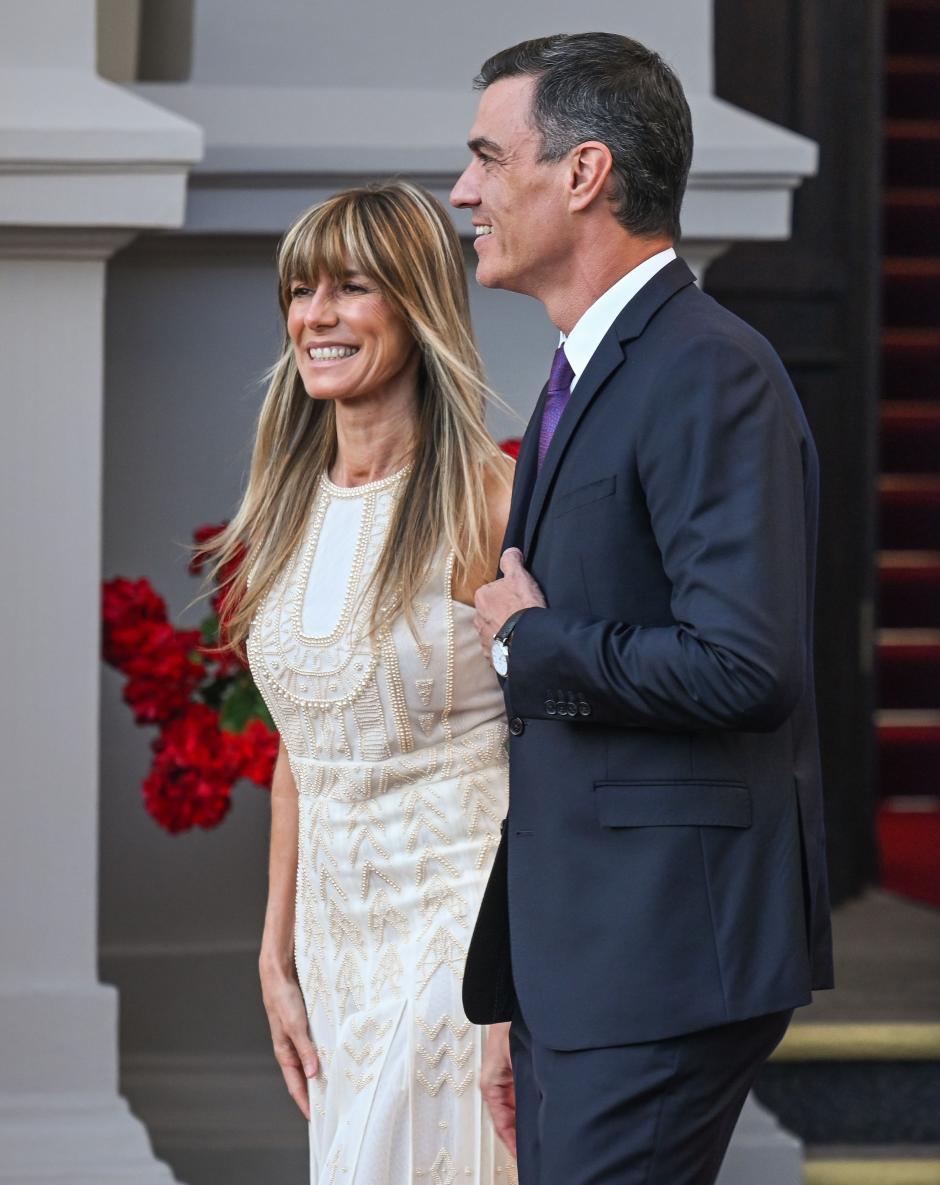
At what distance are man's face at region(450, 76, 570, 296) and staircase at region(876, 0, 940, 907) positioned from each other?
14.5ft

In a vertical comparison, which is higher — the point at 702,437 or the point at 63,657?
the point at 702,437

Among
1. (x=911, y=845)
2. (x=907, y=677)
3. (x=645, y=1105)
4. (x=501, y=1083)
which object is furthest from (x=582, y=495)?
(x=907, y=677)

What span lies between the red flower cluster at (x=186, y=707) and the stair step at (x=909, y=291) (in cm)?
351

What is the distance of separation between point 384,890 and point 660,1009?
2.13ft

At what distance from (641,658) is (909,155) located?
495 centimetres

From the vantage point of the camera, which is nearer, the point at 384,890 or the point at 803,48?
the point at 384,890

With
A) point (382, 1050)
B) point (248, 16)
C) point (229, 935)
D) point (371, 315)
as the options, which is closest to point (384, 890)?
point (382, 1050)

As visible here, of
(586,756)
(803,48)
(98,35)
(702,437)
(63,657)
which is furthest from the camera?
(803,48)

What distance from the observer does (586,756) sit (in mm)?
1759

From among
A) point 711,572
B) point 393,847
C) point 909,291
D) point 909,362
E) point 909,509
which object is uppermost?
point 711,572

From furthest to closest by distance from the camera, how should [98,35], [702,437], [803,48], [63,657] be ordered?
[803,48], [98,35], [63,657], [702,437]

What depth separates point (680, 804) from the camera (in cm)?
171

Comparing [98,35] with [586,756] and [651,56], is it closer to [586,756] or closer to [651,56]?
[651,56]

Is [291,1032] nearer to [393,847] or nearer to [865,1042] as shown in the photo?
[393,847]
